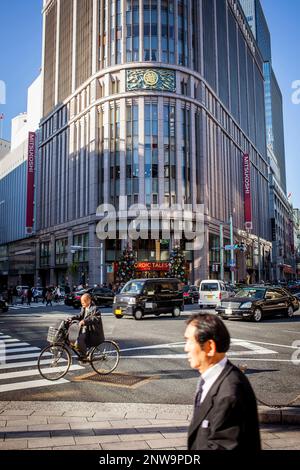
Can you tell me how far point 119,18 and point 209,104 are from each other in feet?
58.5

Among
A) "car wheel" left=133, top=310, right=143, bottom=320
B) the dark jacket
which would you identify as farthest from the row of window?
the dark jacket

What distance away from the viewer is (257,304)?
62.4 ft

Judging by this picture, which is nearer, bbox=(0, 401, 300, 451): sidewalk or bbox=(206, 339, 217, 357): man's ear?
bbox=(206, 339, 217, 357): man's ear

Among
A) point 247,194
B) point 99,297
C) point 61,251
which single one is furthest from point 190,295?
point 247,194

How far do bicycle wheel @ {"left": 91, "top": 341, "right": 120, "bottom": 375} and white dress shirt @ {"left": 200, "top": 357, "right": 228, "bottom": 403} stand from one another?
653 centimetres

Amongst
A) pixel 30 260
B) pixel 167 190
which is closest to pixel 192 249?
pixel 167 190

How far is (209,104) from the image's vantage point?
6219cm

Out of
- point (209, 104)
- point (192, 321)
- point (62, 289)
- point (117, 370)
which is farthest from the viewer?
point (209, 104)

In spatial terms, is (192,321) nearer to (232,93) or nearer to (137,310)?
(137,310)

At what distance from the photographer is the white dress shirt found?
235 centimetres

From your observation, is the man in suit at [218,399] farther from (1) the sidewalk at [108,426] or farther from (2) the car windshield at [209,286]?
(2) the car windshield at [209,286]

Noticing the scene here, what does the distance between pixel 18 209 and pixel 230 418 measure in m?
96.7

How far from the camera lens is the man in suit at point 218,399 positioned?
2.15 meters

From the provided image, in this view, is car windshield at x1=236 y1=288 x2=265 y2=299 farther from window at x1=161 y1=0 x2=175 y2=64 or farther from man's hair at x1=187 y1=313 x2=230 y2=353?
window at x1=161 y1=0 x2=175 y2=64
